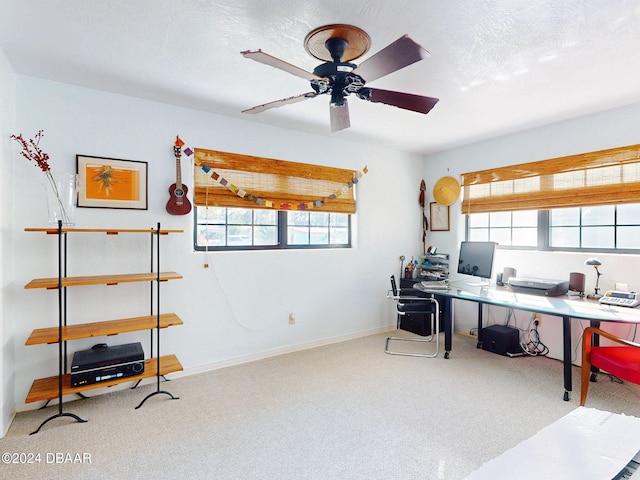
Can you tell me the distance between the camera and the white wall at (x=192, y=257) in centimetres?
248

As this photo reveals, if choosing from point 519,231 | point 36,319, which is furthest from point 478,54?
point 36,319

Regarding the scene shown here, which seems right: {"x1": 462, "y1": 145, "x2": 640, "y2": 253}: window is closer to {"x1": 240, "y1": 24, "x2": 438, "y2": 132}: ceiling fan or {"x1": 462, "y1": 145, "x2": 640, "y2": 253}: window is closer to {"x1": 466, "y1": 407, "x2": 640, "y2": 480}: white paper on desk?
{"x1": 240, "y1": 24, "x2": 438, "y2": 132}: ceiling fan

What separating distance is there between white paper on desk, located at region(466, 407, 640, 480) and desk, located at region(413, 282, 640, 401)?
1977 mm

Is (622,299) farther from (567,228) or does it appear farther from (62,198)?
(62,198)

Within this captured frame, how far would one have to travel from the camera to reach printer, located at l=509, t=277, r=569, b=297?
10.2ft

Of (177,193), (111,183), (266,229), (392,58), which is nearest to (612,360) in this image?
(392,58)

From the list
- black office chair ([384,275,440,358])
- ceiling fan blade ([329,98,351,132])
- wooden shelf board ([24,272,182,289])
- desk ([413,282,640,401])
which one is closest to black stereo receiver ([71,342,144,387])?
wooden shelf board ([24,272,182,289])

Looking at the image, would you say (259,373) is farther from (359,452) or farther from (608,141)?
(608,141)

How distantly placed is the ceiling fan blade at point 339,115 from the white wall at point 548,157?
2.54m

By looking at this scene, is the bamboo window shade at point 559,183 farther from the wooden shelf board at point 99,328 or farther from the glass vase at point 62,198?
the glass vase at point 62,198

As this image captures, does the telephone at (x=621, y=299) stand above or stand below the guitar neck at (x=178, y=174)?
below

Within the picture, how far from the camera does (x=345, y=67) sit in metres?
1.83

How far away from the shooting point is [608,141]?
3.12 metres

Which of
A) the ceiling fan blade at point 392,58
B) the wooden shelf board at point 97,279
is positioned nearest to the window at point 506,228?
the ceiling fan blade at point 392,58
